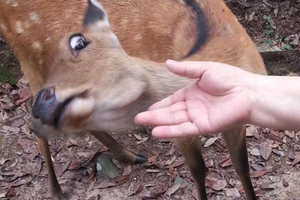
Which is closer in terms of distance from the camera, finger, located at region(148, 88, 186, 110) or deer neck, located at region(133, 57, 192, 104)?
finger, located at region(148, 88, 186, 110)

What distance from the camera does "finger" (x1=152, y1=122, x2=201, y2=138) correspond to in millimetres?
2215

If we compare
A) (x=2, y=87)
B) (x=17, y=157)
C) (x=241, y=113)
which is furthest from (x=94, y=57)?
(x=2, y=87)

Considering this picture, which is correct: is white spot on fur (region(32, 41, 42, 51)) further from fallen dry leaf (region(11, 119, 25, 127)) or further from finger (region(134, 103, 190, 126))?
finger (region(134, 103, 190, 126))

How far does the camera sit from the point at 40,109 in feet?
7.29

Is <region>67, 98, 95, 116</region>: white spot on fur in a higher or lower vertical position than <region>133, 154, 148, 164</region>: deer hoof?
higher

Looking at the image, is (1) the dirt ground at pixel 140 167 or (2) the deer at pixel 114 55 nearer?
(2) the deer at pixel 114 55

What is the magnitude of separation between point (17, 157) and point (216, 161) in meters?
1.45

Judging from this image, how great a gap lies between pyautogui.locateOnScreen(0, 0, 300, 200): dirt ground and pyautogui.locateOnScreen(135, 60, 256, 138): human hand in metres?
1.66

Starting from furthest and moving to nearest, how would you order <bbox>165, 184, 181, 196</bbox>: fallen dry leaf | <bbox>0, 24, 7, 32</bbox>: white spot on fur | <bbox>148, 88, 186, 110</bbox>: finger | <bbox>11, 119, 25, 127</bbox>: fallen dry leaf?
<bbox>11, 119, 25, 127</bbox>: fallen dry leaf
<bbox>165, 184, 181, 196</bbox>: fallen dry leaf
<bbox>0, 24, 7, 32</bbox>: white spot on fur
<bbox>148, 88, 186, 110</bbox>: finger

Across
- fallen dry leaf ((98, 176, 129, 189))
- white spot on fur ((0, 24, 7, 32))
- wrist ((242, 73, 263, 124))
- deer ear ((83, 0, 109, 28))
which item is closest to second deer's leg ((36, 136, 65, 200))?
fallen dry leaf ((98, 176, 129, 189))

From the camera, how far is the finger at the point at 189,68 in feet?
7.39

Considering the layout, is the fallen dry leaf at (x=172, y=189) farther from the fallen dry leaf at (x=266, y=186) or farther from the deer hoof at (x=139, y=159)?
the fallen dry leaf at (x=266, y=186)

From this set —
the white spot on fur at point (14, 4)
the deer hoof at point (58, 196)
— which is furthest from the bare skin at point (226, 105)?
the deer hoof at point (58, 196)

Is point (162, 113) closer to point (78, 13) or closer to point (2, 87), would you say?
point (78, 13)
